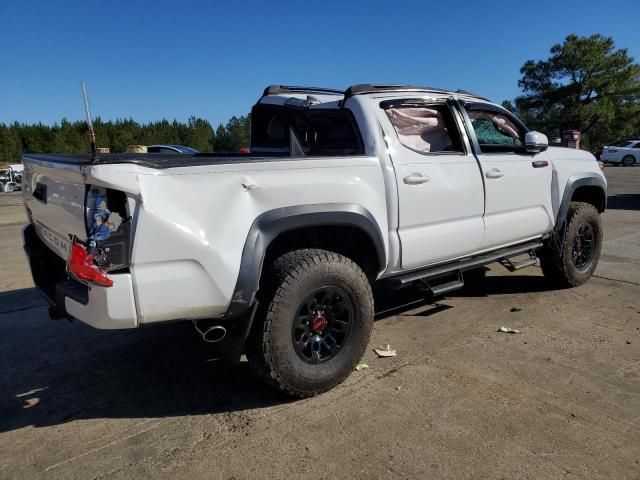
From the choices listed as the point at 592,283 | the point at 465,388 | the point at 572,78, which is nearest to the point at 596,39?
the point at 572,78

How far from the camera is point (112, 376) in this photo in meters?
3.64

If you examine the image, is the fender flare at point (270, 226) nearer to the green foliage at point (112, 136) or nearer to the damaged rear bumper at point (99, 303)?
the damaged rear bumper at point (99, 303)

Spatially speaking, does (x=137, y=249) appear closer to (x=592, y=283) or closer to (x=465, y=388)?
(x=465, y=388)

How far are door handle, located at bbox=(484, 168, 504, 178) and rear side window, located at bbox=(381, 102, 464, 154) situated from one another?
0.30 m

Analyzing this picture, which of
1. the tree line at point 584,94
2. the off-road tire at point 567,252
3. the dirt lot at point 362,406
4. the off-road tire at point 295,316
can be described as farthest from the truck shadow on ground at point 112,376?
the tree line at point 584,94

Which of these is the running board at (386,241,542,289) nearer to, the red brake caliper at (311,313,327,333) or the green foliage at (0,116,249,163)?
the red brake caliper at (311,313,327,333)

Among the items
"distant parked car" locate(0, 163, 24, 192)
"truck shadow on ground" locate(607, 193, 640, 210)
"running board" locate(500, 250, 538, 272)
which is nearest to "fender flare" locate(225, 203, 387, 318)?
"running board" locate(500, 250, 538, 272)

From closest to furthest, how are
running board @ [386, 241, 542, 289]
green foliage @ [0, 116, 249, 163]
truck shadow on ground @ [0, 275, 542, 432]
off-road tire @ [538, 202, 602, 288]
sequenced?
truck shadow on ground @ [0, 275, 542, 432] → running board @ [386, 241, 542, 289] → off-road tire @ [538, 202, 602, 288] → green foliage @ [0, 116, 249, 163]

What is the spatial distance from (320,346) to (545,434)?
1.34 meters

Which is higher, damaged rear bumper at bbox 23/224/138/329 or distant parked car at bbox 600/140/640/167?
damaged rear bumper at bbox 23/224/138/329

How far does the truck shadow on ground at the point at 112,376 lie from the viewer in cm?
317

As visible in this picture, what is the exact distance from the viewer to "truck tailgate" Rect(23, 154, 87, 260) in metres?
2.72

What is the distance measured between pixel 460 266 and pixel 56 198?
9.47 feet

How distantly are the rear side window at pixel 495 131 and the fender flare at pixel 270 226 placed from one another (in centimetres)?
169
